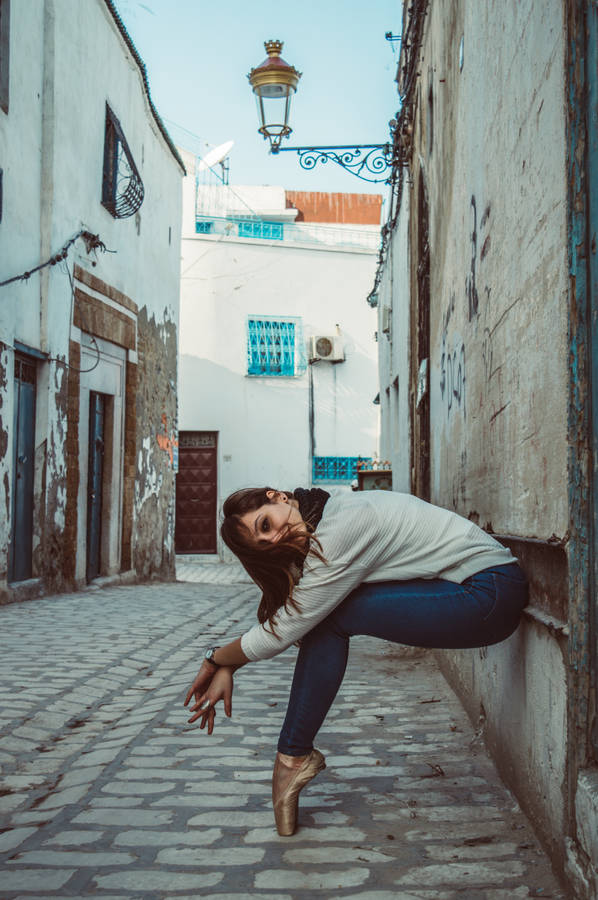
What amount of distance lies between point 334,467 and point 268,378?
2.83 meters

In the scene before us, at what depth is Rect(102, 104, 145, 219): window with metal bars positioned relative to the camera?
1241 centimetres

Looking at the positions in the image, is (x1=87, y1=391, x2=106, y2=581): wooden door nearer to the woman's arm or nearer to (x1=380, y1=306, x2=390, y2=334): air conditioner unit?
(x1=380, y1=306, x2=390, y2=334): air conditioner unit

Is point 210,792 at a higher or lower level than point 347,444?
lower

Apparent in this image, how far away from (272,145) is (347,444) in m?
14.7

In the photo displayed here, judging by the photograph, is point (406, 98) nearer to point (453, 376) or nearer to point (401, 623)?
point (453, 376)

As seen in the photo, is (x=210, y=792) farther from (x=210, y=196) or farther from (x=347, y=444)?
(x=210, y=196)

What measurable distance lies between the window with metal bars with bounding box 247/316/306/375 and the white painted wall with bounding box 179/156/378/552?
18 centimetres

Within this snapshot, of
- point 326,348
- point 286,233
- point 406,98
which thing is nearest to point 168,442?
point 406,98

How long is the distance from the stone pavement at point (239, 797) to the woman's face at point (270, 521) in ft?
3.04

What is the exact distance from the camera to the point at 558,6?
2361mm

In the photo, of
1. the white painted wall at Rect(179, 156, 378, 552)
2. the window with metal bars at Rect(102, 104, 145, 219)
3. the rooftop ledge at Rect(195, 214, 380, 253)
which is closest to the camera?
the window with metal bars at Rect(102, 104, 145, 219)

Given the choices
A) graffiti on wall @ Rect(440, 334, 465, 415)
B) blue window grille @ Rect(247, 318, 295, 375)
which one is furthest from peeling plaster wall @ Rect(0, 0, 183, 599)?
blue window grille @ Rect(247, 318, 295, 375)

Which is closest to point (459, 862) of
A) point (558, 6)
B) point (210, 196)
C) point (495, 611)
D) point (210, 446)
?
point (495, 611)

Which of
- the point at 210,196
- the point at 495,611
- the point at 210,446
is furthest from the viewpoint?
the point at 210,196
